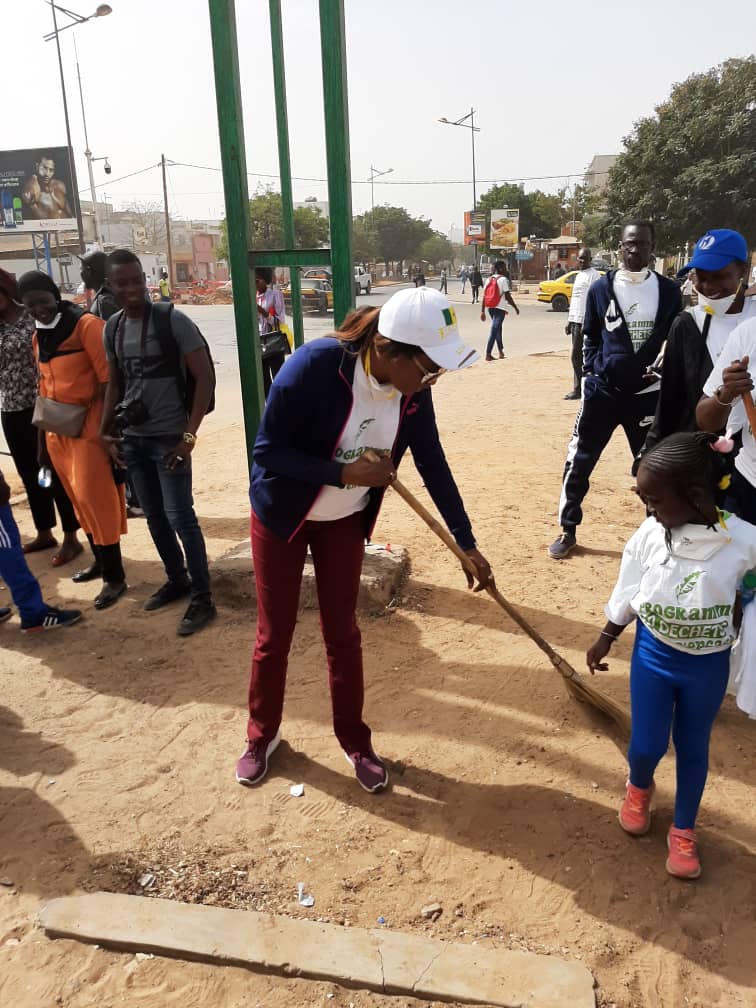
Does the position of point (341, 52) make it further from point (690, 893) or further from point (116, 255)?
point (690, 893)

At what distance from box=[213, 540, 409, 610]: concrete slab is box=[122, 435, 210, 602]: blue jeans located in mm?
234

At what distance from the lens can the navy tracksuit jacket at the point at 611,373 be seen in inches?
174

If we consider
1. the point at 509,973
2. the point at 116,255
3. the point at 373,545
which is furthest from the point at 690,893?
the point at 116,255

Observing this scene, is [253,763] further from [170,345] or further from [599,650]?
[170,345]

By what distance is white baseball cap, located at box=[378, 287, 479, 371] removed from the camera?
211 centimetres

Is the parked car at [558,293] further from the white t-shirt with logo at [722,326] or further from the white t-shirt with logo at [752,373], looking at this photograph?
the white t-shirt with logo at [752,373]

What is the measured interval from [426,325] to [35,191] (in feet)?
136

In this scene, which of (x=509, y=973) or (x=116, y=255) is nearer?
(x=509, y=973)

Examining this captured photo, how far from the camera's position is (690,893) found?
2.36 metres

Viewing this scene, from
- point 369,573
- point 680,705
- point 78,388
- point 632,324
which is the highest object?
point 632,324

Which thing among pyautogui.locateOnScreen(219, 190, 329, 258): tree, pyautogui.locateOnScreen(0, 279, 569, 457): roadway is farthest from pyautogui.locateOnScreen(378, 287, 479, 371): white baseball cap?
pyautogui.locateOnScreen(219, 190, 329, 258): tree

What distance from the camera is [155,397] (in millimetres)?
3955

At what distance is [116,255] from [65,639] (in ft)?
6.84

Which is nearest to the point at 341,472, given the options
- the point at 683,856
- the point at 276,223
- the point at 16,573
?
the point at 683,856
